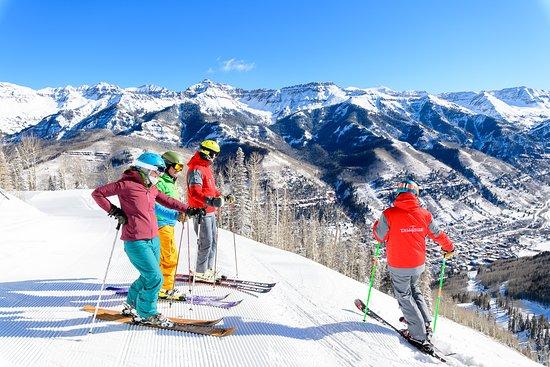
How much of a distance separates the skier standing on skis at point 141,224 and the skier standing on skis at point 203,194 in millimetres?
1787

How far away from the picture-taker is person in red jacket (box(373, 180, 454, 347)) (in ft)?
22.5

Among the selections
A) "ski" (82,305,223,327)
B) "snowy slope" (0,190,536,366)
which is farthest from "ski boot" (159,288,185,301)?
"ski" (82,305,223,327)

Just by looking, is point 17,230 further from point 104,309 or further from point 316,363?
point 316,363

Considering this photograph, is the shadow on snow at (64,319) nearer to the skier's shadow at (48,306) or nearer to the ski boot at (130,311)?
the skier's shadow at (48,306)

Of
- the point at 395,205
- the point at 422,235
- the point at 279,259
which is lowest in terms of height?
the point at 279,259

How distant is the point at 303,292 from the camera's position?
985 centimetres

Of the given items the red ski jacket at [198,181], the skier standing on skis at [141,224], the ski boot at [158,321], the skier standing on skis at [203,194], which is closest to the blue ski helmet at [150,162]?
the skier standing on skis at [141,224]

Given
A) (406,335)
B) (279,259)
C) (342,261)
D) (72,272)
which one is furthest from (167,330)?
(342,261)

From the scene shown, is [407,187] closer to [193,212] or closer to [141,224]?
[193,212]

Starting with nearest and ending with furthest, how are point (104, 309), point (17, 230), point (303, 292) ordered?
point (104, 309) < point (303, 292) < point (17, 230)

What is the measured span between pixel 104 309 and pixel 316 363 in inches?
132

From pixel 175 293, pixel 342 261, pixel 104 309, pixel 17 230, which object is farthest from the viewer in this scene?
pixel 342 261

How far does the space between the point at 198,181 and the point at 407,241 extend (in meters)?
3.90

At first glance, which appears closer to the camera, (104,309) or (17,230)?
(104,309)
